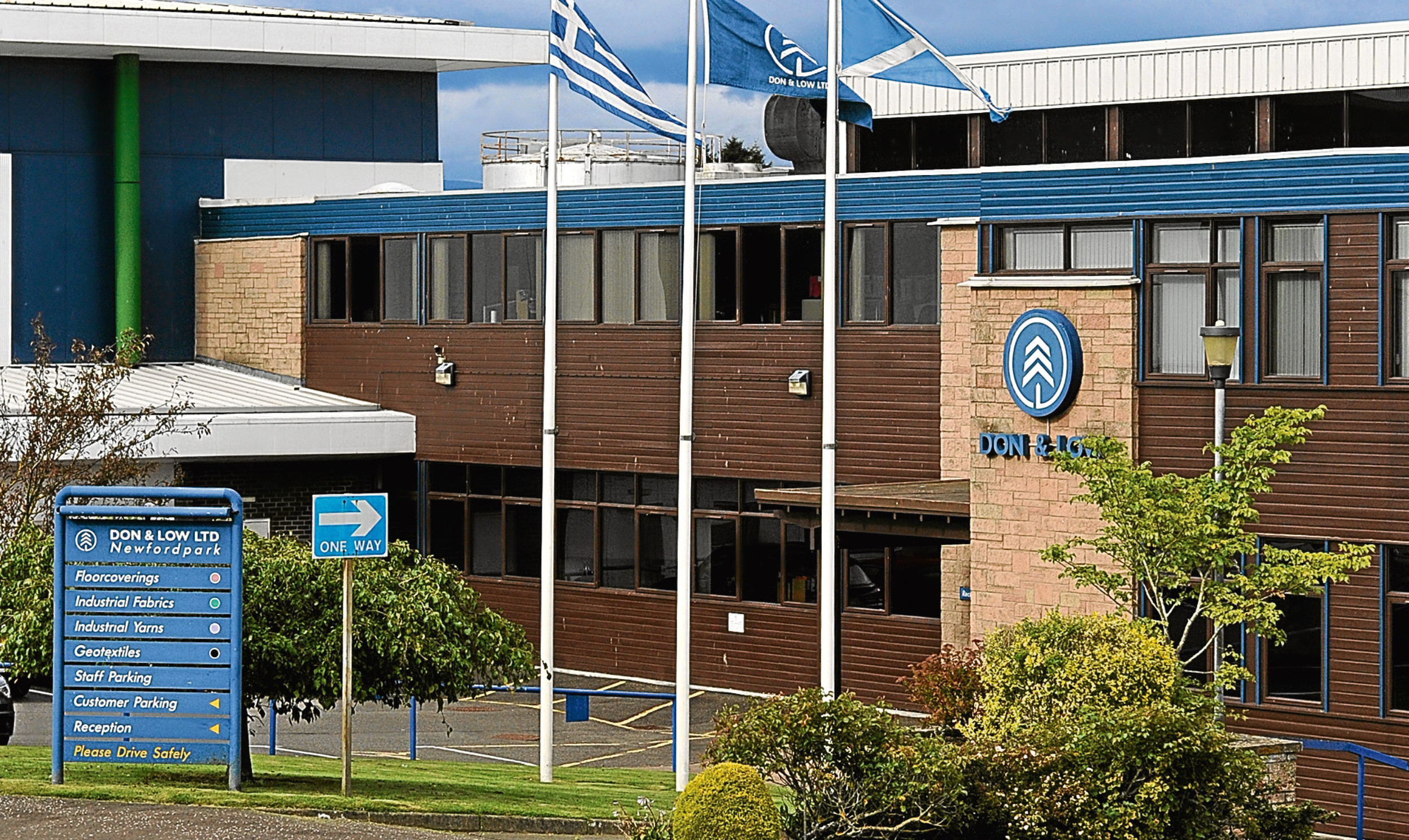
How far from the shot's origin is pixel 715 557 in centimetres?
3075

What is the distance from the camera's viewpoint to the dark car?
2353 centimetres

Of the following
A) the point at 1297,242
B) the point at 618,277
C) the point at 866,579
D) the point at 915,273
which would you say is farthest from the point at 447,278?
the point at 1297,242

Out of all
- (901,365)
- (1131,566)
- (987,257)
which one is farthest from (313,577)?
(901,365)

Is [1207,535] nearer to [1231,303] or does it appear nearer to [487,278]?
[1231,303]

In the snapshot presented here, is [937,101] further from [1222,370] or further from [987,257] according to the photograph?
[1222,370]

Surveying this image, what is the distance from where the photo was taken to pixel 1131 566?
18.4 metres

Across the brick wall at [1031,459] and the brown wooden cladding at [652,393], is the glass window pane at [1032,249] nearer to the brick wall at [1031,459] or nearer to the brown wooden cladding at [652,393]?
the brick wall at [1031,459]

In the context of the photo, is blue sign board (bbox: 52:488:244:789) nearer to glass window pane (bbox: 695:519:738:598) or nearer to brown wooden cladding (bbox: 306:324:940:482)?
brown wooden cladding (bbox: 306:324:940:482)

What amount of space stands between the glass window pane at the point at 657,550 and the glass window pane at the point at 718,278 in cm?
326

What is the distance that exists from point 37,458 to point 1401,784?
15.9 m

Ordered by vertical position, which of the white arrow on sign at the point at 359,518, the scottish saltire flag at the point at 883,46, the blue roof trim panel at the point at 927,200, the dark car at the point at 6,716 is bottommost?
the dark car at the point at 6,716

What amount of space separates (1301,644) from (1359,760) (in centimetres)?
223

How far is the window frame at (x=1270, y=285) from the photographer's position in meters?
21.9

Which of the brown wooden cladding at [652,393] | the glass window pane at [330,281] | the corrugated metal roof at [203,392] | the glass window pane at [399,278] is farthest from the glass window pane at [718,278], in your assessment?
the glass window pane at [330,281]
